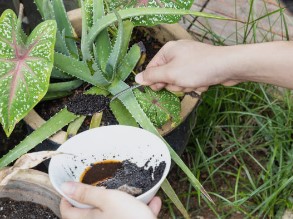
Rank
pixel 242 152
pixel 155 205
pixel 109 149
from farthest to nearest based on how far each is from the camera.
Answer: pixel 242 152
pixel 109 149
pixel 155 205

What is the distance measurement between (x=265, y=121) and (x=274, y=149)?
0.16 m

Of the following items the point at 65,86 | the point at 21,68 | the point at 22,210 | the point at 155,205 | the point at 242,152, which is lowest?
the point at 242,152

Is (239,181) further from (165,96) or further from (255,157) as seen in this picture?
(165,96)

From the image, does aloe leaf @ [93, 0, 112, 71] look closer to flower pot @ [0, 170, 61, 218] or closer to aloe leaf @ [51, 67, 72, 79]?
aloe leaf @ [51, 67, 72, 79]

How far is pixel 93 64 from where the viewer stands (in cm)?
167

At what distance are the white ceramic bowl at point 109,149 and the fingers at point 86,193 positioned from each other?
12 centimetres

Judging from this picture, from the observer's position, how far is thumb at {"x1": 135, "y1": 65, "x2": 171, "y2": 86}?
1.55m

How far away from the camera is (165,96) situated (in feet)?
5.44

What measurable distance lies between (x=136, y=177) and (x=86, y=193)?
212mm

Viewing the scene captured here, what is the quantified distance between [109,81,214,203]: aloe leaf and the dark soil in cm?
33

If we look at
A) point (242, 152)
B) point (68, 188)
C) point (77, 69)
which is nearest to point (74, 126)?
point (77, 69)

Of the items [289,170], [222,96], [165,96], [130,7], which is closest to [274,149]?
[289,170]

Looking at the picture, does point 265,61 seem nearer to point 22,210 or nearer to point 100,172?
point 100,172

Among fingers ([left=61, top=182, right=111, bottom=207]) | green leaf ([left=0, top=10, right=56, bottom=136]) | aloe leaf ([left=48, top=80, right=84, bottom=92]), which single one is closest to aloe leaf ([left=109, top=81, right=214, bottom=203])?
aloe leaf ([left=48, top=80, right=84, bottom=92])
